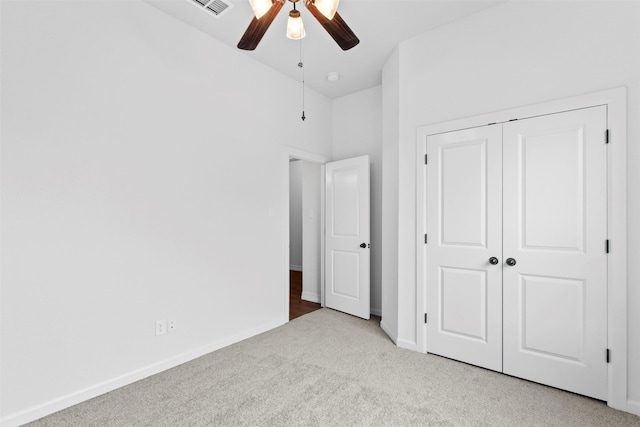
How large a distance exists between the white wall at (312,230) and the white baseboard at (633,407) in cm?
329

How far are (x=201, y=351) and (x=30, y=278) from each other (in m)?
1.44

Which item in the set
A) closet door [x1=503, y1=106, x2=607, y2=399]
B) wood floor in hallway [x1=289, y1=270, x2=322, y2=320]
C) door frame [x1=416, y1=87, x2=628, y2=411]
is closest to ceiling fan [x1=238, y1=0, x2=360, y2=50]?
closet door [x1=503, y1=106, x2=607, y2=399]

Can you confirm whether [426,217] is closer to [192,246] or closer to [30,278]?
[192,246]

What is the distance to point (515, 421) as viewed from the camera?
186 centimetres

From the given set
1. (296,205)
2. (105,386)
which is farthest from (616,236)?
(296,205)

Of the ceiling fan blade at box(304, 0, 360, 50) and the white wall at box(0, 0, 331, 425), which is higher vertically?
the ceiling fan blade at box(304, 0, 360, 50)

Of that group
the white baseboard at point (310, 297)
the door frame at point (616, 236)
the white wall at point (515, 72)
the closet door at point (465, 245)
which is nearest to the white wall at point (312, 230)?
the white baseboard at point (310, 297)

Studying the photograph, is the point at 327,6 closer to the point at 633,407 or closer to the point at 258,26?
the point at 258,26

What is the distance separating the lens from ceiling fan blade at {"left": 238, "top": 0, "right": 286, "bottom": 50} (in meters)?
1.60

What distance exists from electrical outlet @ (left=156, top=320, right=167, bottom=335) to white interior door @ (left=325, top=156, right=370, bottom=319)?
2233mm

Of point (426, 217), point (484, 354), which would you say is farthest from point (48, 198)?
point (484, 354)

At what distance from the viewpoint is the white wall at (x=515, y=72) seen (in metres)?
1.96

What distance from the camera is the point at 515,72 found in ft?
7.85

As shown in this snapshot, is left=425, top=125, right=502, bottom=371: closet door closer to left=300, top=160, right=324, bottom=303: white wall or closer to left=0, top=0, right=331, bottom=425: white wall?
left=0, top=0, right=331, bottom=425: white wall
